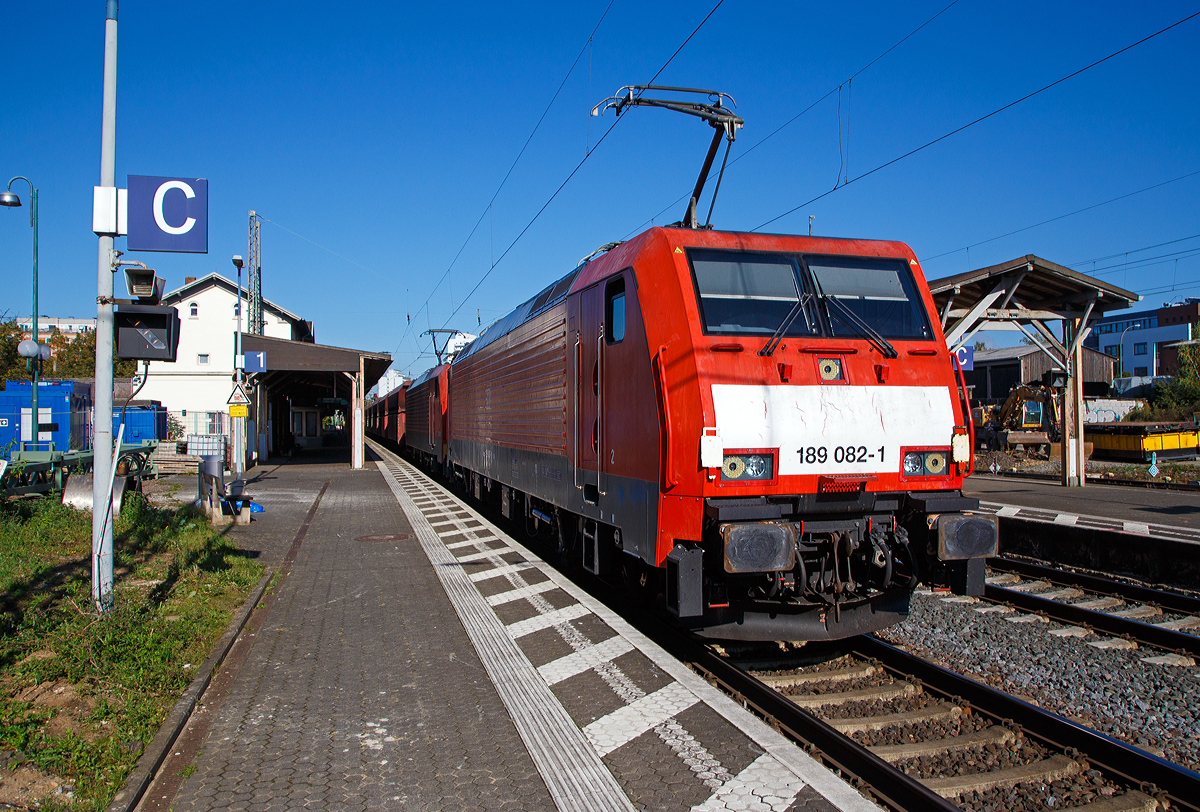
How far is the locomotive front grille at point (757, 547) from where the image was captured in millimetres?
4902

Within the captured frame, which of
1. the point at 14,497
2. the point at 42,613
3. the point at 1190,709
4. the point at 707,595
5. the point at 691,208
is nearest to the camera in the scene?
the point at 1190,709

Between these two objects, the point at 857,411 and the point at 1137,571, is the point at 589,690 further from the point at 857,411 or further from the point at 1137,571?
the point at 1137,571

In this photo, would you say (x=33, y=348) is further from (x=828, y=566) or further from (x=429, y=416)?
(x=828, y=566)

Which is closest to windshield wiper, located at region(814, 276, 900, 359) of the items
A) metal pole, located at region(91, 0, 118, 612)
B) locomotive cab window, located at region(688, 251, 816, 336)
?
locomotive cab window, located at region(688, 251, 816, 336)

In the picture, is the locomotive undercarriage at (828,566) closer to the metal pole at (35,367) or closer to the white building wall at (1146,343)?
the metal pole at (35,367)

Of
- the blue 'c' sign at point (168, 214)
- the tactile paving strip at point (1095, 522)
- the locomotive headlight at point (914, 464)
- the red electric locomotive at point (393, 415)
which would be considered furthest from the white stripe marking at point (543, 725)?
the red electric locomotive at point (393, 415)

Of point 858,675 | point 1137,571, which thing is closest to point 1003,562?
point 1137,571

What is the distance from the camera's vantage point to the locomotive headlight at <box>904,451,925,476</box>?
5.66 m

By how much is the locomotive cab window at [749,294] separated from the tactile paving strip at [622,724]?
2.55 meters

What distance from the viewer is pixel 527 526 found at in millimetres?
10797

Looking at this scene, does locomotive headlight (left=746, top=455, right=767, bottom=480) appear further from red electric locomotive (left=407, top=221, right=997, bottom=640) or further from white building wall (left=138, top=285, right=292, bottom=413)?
white building wall (left=138, top=285, right=292, bottom=413)

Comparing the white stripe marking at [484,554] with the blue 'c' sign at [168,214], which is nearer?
the blue 'c' sign at [168,214]

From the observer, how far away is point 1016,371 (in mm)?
42594

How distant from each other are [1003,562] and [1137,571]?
160cm
